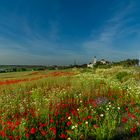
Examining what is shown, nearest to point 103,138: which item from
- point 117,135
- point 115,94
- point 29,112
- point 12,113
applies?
point 117,135

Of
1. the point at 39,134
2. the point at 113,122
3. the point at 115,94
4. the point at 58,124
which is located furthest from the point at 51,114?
the point at 115,94

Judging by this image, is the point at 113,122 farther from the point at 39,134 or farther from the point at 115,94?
the point at 115,94

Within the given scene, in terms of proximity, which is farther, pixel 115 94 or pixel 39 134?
pixel 115 94

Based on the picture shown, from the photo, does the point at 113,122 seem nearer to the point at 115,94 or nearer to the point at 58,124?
the point at 58,124

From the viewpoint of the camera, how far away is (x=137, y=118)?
7594 mm

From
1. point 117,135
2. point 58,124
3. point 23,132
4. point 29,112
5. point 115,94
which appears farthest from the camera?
point 115,94

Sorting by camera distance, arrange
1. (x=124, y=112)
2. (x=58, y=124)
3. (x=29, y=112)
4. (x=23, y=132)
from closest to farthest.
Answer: (x=23, y=132), (x=58, y=124), (x=29, y=112), (x=124, y=112)

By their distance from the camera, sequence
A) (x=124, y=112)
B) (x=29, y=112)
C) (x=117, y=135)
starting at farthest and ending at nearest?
(x=124, y=112) → (x=29, y=112) → (x=117, y=135)

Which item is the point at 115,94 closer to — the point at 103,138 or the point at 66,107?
the point at 66,107

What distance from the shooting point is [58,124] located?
7512 millimetres

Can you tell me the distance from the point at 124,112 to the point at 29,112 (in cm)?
340

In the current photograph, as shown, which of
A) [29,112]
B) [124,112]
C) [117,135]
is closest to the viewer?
[117,135]

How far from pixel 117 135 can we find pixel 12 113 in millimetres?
3600

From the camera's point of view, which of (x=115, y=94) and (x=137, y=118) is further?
(x=115, y=94)
